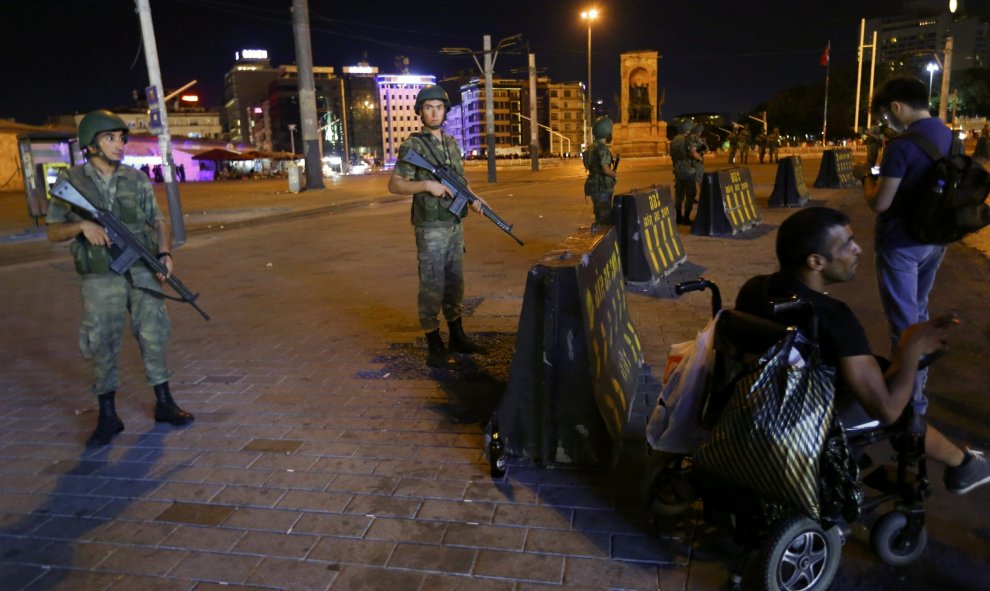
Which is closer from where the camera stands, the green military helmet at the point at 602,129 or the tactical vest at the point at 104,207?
the tactical vest at the point at 104,207

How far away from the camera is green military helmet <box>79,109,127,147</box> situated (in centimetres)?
413

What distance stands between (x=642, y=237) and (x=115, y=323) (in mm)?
5702

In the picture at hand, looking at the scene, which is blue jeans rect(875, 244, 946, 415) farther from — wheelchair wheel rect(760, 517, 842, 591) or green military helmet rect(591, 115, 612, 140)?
green military helmet rect(591, 115, 612, 140)

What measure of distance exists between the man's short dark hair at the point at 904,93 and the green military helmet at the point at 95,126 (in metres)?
4.37

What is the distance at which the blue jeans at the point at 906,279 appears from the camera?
A: 381cm

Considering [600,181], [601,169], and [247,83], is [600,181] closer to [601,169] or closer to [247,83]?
[601,169]

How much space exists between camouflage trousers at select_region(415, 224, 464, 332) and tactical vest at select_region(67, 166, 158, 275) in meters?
1.92

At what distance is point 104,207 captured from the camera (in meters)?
4.25

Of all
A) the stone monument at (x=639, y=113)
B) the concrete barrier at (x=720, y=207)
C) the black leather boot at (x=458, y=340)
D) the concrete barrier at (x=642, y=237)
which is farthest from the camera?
the stone monument at (x=639, y=113)

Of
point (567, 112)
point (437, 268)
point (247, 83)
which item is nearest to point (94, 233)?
point (437, 268)

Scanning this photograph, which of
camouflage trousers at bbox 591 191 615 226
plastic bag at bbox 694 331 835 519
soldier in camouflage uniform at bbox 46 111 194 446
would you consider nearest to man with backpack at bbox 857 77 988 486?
plastic bag at bbox 694 331 835 519

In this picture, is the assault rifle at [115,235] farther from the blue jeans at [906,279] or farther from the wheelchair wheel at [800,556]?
the blue jeans at [906,279]

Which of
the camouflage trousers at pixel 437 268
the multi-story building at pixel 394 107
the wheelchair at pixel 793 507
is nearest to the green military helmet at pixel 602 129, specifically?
the camouflage trousers at pixel 437 268

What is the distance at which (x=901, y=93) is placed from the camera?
377 cm
